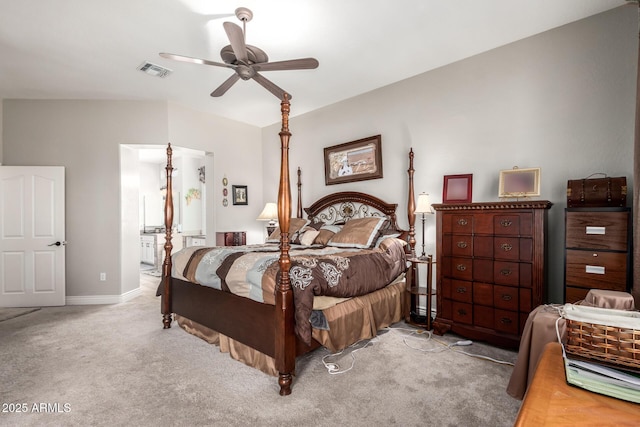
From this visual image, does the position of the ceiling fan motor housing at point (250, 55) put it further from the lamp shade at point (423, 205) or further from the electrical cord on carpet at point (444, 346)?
the electrical cord on carpet at point (444, 346)

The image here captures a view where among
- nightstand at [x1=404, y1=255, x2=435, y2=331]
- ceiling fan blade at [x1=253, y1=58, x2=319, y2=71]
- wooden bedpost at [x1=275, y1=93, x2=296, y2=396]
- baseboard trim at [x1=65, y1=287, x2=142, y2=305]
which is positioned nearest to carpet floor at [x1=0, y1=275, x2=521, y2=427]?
wooden bedpost at [x1=275, y1=93, x2=296, y2=396]

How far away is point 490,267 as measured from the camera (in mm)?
2834

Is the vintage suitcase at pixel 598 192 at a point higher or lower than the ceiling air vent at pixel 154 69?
lower

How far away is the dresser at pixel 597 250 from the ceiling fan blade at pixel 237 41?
9.31ft

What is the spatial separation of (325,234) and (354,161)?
1218 mm

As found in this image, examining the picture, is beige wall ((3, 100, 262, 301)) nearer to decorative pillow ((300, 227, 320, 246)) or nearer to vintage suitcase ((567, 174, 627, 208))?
decorative pillow ((300, 227, 320, 246))

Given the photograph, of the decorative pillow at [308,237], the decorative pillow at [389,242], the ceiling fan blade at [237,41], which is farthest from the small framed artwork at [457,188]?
the ceiling fan blade at [237,41]

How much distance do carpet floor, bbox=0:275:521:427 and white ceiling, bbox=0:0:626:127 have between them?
2.98m

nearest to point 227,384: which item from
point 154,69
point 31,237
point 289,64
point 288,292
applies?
point 288,292

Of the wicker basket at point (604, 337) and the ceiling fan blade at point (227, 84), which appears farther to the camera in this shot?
the ceiling fan blade at point (227, 84)

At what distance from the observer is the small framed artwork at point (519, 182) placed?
2.86m

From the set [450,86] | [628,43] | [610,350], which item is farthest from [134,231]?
[628,43]

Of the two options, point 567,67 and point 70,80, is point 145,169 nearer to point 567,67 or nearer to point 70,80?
point 70,80

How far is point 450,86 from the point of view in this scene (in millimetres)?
3629
